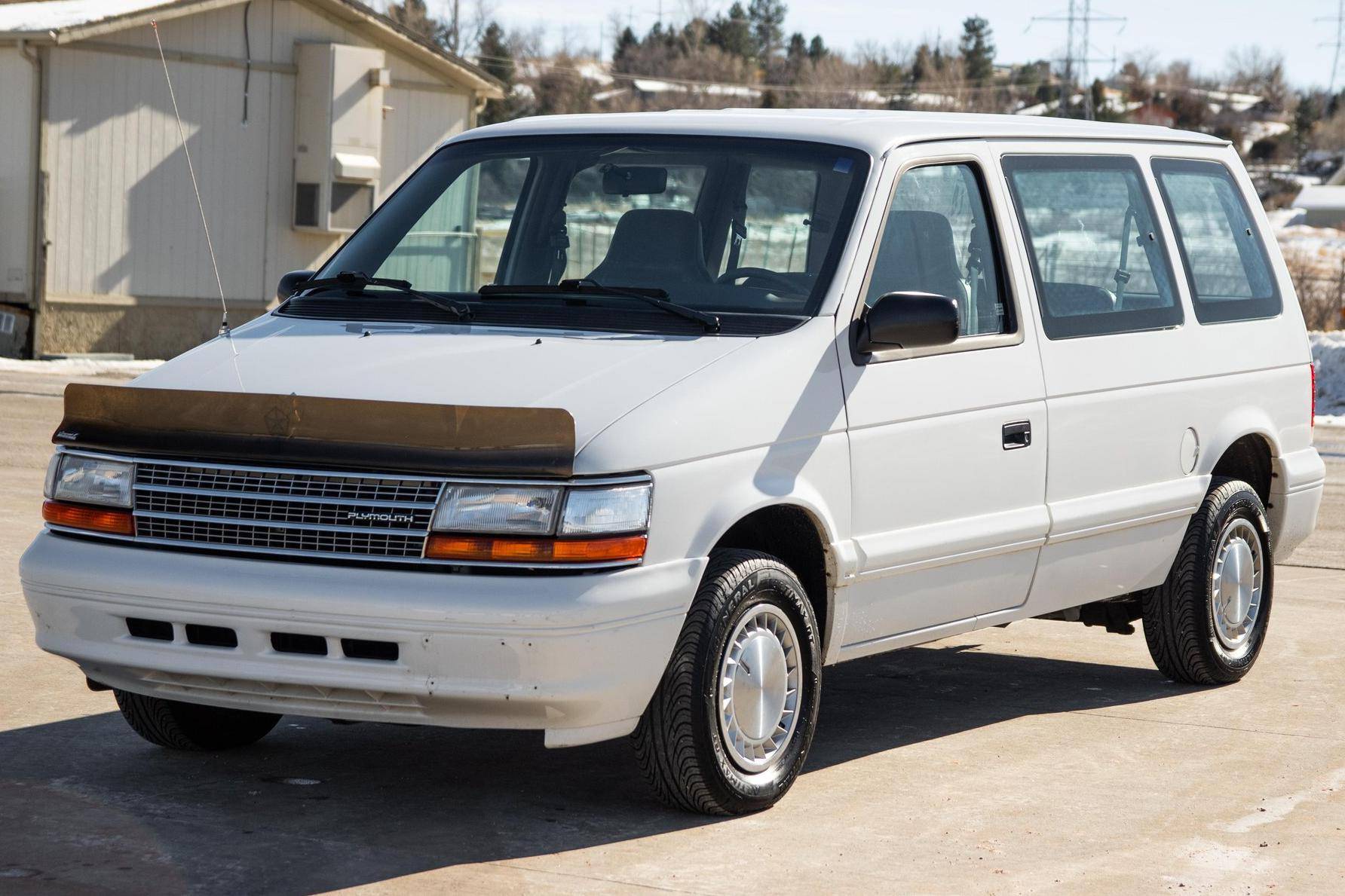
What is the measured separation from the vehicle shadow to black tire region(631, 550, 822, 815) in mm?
132

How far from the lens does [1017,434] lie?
6453mm

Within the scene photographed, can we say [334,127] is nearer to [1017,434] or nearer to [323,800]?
[1017,434]

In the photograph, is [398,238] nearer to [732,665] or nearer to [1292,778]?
[732,665]

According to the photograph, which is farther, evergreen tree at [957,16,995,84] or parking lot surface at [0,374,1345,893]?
evergreen tree at [957,16,995,84]

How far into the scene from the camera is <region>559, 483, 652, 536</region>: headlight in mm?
4949

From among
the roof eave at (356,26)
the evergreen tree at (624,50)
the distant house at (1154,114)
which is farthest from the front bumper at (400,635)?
the evergreen tree at (624,50)

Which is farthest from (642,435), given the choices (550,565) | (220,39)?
(220,39)

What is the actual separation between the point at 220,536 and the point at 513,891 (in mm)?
1205

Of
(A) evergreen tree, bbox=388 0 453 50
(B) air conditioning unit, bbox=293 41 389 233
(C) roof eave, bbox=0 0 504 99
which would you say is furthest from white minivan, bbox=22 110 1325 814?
(A) evergreen tree, bbox=388 0 453 50

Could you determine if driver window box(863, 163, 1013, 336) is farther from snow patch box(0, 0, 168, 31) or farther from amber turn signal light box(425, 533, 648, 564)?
snow patch box(0, 0, 168, 31)

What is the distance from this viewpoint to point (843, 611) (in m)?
5.93

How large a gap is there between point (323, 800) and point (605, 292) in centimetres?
167

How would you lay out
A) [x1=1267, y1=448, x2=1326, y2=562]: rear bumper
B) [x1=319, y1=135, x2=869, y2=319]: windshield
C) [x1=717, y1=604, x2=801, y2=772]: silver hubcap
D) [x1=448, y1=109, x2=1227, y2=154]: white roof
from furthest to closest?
[x1=1267, y1=448, x2=1326, y2=562]: rear bumper, [x1=448, y1=109, x2=1227, y2=154]: white roof, [x1=319, y1=135, x2=869, y2=319]: windshield, [x1=717, y1=604, x2=801, y2=772]: silver hubcap

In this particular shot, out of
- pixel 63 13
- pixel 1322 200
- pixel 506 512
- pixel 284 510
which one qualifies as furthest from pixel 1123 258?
pixel 1322 200
